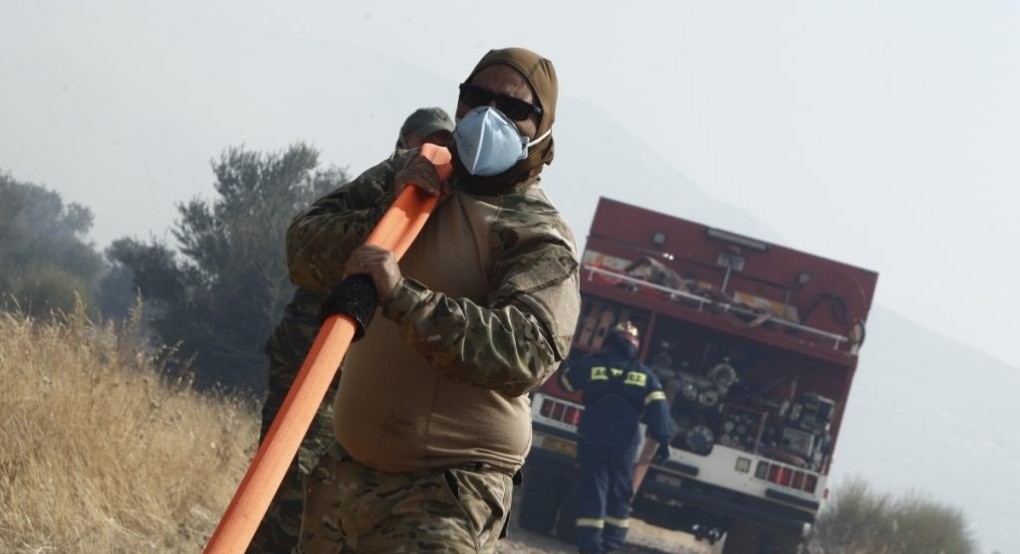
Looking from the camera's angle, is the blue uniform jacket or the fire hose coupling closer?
the fire hose coupling

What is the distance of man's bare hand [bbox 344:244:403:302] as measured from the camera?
3.57 m

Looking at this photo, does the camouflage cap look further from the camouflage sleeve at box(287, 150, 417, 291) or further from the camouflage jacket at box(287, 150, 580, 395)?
the camouflage jacket at box(287, 150, 580, 395)

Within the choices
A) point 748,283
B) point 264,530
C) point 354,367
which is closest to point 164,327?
point 748,283

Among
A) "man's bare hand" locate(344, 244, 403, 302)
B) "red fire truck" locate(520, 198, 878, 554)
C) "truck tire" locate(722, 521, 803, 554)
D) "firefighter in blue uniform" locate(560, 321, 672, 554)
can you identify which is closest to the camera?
"man's bare hand" locate(344, 244, 403, 302)

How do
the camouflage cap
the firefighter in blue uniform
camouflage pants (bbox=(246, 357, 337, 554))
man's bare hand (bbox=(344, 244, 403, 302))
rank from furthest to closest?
the firefighter in blue uniform < the camouflage cap < camouflage pants (bbox=(246, 357, 337, 554)) < man's bare hand (bbox=(344, 244, 403, 302))

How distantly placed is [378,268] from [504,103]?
56cm

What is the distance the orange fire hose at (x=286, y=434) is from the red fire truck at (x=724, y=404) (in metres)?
11.5

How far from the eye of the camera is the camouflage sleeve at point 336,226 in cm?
404

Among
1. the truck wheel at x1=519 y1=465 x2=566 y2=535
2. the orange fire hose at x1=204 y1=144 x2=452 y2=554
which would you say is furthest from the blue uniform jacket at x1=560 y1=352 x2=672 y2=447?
the orange fire hose at x1=204 y1=144 x2=452 y2=554

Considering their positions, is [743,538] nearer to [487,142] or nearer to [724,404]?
[724,404]

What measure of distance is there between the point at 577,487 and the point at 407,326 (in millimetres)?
11750

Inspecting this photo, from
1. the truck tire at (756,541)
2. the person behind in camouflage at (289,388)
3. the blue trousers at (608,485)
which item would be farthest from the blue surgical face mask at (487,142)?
the truck tire at (756,541)

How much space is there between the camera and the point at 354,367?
4.04 meters

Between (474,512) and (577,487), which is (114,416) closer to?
(474,512)
